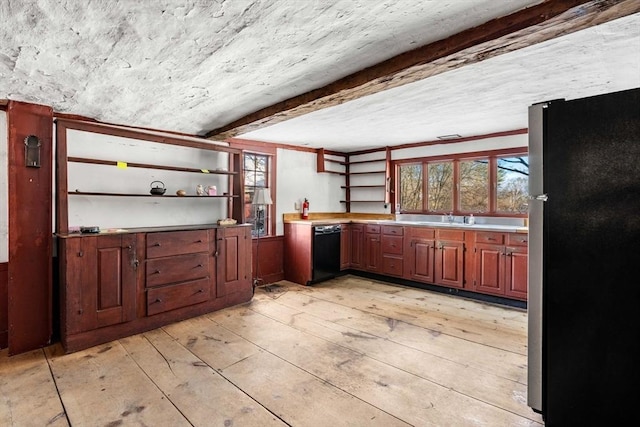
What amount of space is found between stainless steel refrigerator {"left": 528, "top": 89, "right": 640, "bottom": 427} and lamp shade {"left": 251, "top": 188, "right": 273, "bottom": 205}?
11.3 feet

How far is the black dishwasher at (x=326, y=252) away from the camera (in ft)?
16.1

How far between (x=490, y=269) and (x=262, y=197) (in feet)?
10.3

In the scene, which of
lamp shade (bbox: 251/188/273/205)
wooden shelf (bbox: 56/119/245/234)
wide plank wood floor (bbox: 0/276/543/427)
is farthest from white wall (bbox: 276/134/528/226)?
wide plank wood floor (bbox: 0/276/543/427)

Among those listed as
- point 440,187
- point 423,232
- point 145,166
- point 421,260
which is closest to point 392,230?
point 423,232

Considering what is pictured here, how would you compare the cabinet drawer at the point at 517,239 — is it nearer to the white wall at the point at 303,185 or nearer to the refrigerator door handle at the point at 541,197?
the refrigerator door handle at the point at 541,197

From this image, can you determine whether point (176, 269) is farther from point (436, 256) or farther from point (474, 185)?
point (474, 185)

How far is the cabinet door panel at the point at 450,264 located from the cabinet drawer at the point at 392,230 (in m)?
0.62

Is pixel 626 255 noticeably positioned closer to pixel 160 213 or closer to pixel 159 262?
pixel 159 262

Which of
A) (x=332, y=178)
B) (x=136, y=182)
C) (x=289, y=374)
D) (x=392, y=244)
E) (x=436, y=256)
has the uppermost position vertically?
(x=332, y=178)

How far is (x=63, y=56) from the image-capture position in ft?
6.39

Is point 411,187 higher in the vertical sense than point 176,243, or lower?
higher

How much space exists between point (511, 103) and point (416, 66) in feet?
5.82

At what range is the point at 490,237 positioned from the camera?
159 inches

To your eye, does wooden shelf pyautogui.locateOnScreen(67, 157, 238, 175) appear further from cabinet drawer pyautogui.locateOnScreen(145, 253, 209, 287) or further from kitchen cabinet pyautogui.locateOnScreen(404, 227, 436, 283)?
kitchen cabinet pyautogui.locateOnScreen(404, 227, 436, 283)
